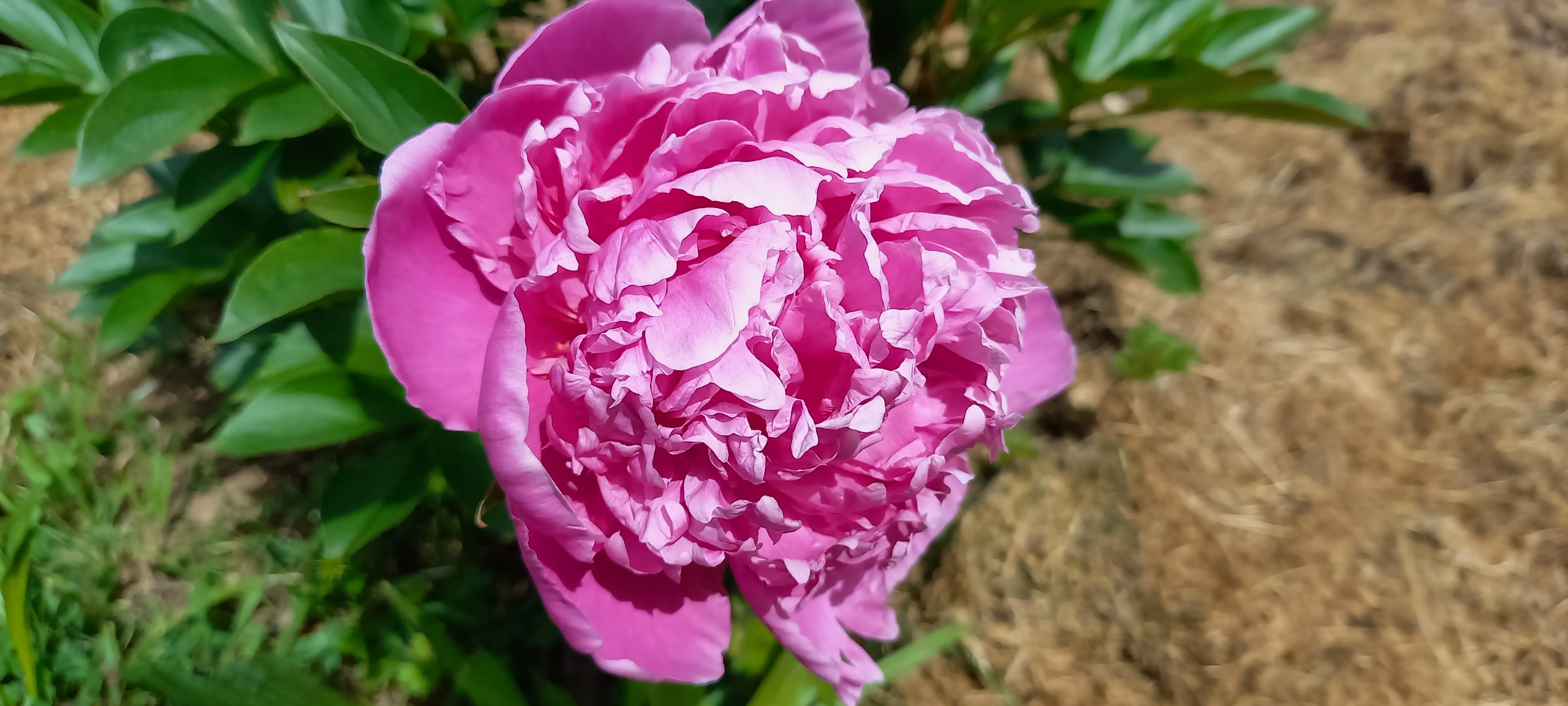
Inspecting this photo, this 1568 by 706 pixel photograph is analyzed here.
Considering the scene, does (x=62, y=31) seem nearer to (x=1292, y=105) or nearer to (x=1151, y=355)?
(x=1292, y=105)

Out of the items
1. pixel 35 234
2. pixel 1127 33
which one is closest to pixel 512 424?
pixel 1127 33

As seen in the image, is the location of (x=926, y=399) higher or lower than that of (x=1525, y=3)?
higher

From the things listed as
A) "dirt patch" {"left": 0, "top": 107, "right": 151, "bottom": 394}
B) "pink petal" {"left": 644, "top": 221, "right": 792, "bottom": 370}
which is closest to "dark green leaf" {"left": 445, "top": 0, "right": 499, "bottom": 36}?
"pink petal" {"left": 644, "top": 221, "right": 792, "bottom": 370}

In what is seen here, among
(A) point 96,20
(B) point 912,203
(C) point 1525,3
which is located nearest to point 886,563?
(B) point 912,203

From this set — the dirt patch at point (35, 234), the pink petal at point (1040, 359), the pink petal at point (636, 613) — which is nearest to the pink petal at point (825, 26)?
the pink petal at point (1040, 359)

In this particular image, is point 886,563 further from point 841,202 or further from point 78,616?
point 78,616

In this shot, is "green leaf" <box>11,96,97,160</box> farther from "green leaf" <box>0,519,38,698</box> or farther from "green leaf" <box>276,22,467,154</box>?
"green leaf" <box>0,519,38,698</box>
